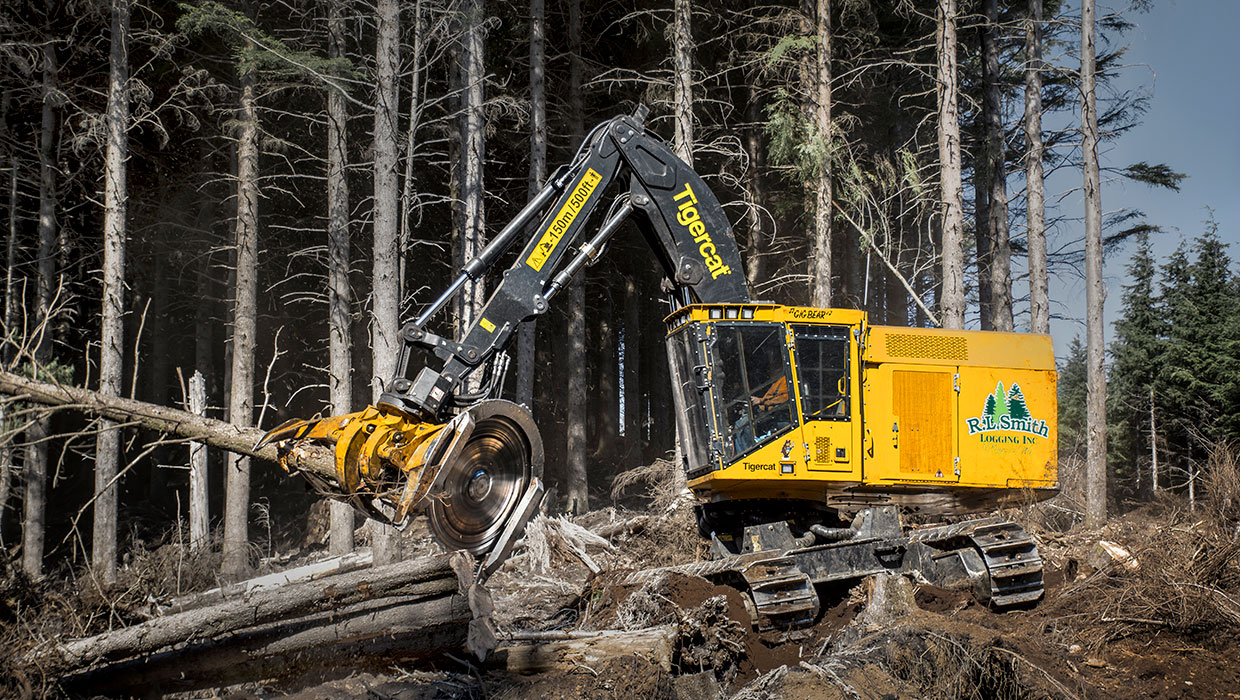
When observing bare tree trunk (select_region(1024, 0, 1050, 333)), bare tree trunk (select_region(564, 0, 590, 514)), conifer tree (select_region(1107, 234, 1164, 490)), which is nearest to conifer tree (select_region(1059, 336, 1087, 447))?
conifer tree (select_region(1107, 234, 1164, 490))

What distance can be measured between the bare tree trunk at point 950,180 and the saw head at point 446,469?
10.0 metres

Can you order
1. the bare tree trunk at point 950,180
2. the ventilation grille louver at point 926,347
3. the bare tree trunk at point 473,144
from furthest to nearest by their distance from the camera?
the bare tree trunk at point 950,180
the bare tree trunk at point 473,144
the ventilation grille louver at point 926,347

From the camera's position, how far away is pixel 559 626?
8.43 meters

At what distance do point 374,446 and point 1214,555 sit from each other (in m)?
7.09

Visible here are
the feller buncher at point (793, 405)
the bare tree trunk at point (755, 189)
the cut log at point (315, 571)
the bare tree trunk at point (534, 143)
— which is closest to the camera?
the feller buncher at point (793, 405)

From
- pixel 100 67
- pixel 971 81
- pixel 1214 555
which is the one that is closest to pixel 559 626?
pixel 1214 555

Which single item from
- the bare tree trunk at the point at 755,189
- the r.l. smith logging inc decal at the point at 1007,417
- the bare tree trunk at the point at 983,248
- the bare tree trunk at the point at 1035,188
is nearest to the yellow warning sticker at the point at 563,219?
the r.l. smith logging inc decal at the point at 1007,417

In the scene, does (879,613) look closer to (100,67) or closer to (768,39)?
(768,39)

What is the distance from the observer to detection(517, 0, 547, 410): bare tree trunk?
17.0 metres

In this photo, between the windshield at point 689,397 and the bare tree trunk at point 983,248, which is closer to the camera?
the windshield at point 689,397

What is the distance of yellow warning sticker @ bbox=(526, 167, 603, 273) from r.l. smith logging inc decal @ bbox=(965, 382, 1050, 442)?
4240 millimetres

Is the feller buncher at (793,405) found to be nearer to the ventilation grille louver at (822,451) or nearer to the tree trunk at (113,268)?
the ventilation grille louver at (822,451)

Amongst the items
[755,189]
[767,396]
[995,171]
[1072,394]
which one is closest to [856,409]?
[767,396]

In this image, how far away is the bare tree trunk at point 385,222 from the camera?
1184 cm
